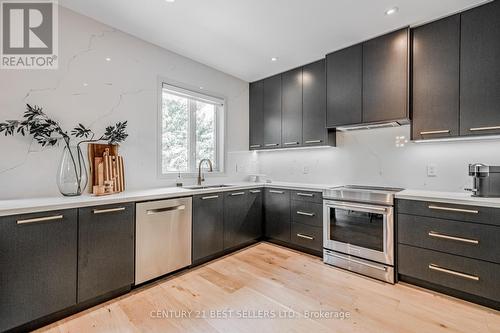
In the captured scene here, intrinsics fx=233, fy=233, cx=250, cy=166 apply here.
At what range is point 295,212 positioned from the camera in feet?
10.2

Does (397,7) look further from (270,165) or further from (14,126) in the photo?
(14,126)

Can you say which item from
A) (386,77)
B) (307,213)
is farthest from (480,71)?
(307,213)

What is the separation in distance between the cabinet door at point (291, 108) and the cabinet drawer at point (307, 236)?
1.18 metres

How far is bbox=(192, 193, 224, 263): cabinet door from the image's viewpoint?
2.61 m

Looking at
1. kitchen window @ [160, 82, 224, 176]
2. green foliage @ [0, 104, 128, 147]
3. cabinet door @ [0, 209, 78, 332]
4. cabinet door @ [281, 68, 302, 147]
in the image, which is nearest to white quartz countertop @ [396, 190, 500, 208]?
cabinet door @ [281, 68, 302, 147]

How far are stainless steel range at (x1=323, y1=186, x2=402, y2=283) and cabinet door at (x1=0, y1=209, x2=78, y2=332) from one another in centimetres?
247

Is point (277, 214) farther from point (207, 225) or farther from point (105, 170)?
point (105, 170)

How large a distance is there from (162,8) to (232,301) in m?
2.67

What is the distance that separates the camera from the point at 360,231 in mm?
2529

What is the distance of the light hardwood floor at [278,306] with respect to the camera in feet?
5.51

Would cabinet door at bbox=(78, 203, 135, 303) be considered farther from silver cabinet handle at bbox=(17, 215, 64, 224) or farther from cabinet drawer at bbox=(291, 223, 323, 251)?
cabinet drawer at bbox=(291, 223, 323, 251)

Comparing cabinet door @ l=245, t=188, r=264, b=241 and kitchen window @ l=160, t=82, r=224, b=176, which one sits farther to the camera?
cabinet door @ l=245, t=188, r=264, b=241

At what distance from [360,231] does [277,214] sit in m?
1.12

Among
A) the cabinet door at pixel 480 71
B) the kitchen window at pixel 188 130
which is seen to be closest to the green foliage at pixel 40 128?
the kitchen window at pixel 188 130
